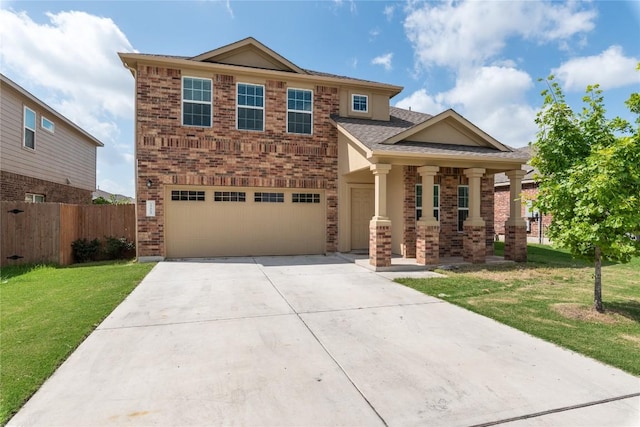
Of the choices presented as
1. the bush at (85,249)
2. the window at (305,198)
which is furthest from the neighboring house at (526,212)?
the bush at (85,249)

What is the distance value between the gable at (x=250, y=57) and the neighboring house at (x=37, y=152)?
691cm

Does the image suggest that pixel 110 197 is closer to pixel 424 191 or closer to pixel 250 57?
pixel 250 57

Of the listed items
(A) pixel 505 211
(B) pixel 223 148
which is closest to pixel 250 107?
(B) pixel 223 148

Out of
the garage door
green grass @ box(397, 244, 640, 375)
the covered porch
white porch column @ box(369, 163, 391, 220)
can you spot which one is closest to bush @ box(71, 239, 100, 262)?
the garage door

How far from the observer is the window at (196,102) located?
10938 millimetres

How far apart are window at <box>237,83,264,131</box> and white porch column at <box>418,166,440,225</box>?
570cm

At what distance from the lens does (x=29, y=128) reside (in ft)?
42.0

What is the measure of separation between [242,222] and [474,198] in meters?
7.58

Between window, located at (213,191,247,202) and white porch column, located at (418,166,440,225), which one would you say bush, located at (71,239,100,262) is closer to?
window, located at (213,191,247,202)

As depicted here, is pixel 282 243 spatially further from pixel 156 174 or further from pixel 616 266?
pixel 616 266

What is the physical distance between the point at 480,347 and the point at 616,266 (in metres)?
9.80

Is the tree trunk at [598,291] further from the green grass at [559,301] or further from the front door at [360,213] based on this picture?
the front door at [360,213]

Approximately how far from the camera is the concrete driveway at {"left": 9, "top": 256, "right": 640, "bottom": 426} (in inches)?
111

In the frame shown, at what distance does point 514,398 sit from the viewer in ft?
10.1
